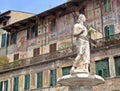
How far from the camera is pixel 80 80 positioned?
1178cm

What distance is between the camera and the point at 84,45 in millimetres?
12555

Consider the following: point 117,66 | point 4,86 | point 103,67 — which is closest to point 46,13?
point 4,86

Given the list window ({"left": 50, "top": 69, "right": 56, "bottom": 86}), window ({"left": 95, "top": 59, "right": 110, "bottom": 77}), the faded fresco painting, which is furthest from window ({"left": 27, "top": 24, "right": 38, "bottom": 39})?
window ({"left": 95, "top": 59, "right": 110, "bottom": 77})

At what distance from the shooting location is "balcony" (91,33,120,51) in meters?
26.2

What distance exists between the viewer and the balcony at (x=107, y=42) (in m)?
26.2

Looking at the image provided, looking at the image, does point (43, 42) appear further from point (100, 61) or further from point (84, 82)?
point (84, 82)

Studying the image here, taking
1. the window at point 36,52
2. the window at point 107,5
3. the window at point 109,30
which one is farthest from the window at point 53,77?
the window at point 107,5

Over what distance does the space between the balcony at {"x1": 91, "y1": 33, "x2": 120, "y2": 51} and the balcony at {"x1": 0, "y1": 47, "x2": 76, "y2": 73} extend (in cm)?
247

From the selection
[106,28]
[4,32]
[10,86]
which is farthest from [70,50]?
[4,32]

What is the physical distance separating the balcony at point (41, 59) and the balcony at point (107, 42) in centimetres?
Answer: 247

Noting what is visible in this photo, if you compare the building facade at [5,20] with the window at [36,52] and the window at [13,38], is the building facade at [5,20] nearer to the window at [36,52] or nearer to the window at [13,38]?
the window at [13,38]

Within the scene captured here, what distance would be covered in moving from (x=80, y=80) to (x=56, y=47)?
20.9 m

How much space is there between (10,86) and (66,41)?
8541 mm

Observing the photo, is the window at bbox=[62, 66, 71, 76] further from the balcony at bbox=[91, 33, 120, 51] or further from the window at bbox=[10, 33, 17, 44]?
the window at bbox=[10, 33, 17, 44]
